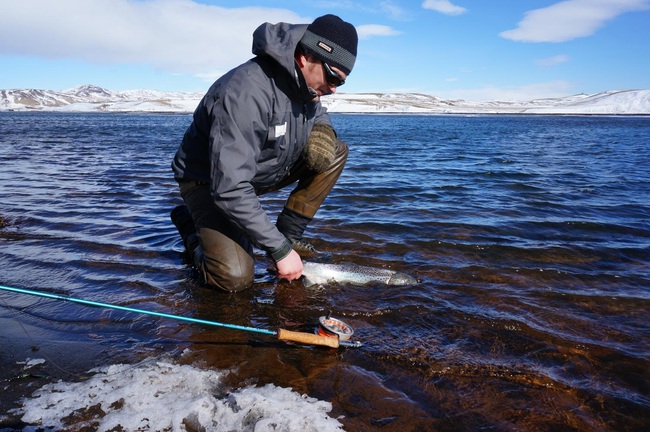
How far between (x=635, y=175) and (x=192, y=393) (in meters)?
14.8

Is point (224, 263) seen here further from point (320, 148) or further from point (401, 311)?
point (401, 311)

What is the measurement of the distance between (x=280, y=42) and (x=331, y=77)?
48 cm

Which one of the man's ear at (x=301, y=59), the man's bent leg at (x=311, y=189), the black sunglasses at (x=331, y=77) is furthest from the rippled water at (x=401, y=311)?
the man's ear at (x=301, y=59)

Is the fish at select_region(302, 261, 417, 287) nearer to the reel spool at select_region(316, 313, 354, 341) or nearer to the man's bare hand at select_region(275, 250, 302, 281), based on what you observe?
the man's bare hand at select_region(275, 250, 302, 281)

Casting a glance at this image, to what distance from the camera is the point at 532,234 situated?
6746 millimetres

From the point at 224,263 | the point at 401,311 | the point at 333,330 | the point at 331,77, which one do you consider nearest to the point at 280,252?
the point at 333,330

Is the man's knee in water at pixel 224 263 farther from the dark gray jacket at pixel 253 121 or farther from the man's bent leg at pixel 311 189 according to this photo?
the man's bent leg at pixel 311 189

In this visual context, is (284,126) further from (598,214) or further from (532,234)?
(598,214)

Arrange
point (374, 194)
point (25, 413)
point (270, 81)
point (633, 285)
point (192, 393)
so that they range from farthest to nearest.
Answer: point (374, 194) < point (633, 285) < point (270, 81) < point (192, 393) < point (25, 413)

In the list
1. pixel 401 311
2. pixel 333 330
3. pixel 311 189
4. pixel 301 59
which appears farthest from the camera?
pixel 311 189

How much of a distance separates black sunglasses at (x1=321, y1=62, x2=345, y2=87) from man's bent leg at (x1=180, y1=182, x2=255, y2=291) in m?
1.53

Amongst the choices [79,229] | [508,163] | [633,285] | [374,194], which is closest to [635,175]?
[508,163]

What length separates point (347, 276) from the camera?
4707mm

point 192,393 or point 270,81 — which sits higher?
point 270,81
